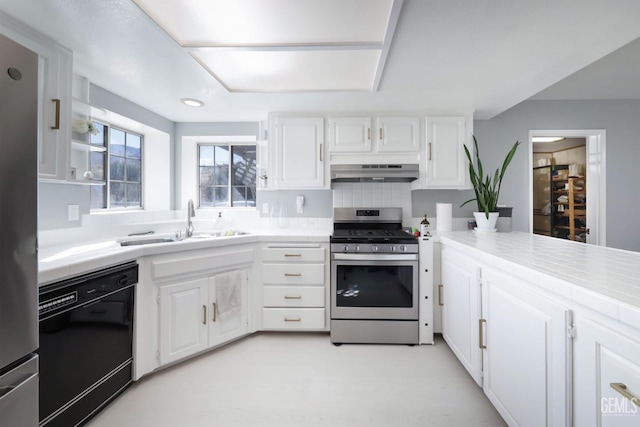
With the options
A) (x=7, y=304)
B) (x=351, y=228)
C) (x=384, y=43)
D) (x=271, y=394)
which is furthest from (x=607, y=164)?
(x=7, y=304)

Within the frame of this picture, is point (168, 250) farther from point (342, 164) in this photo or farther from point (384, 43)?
point (384, 43)

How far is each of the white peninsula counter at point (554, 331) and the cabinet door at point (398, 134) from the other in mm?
1209

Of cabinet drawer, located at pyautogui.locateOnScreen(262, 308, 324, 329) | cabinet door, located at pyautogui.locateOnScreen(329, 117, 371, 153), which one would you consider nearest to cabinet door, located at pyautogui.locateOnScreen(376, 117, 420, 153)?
cabinet door, located at pyautogui.locateOnScreen(329, 117, 371, 153)

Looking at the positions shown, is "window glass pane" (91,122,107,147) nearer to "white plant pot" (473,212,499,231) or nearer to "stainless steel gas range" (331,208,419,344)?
"stainless steel gas range" (331,208,419,344)

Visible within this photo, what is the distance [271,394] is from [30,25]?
2475 millimetres

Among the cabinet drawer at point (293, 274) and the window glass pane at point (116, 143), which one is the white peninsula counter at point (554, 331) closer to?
the cabinet drawer at point (293, 274)

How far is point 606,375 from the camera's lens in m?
0.89

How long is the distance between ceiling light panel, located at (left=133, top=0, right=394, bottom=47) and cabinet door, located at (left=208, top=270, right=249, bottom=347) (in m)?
1.68

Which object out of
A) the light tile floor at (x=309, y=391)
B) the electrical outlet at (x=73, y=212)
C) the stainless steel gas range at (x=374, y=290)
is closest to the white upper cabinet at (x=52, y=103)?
the electrical outlet at (x=73, y=212)

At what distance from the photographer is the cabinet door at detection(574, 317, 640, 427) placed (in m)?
0.80

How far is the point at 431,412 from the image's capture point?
1645 mm

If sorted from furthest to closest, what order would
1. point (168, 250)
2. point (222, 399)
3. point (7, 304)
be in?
point (168, 250), point (222, 399), point (7, 304)

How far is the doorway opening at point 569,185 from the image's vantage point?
3.11 metres

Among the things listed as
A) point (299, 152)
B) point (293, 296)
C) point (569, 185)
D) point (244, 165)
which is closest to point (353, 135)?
point (299, 152)
